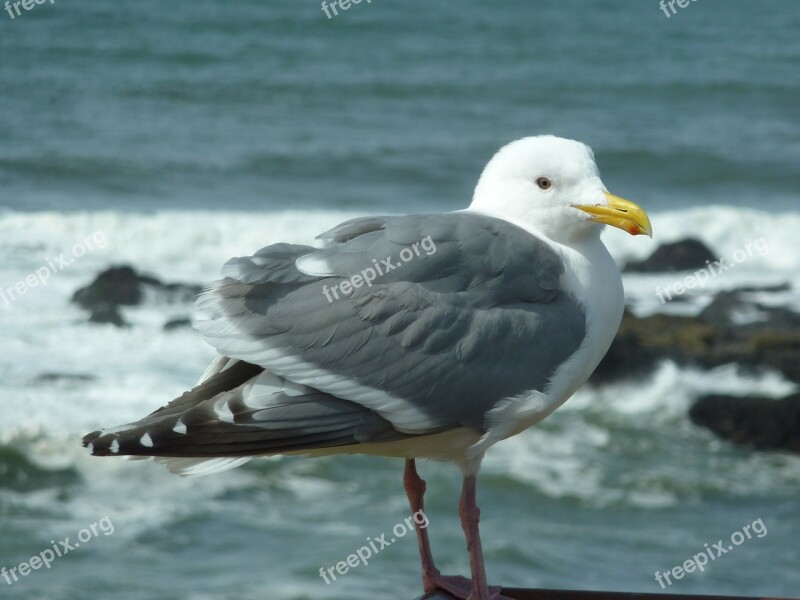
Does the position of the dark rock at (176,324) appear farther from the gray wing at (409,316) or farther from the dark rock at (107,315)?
the gray wing at (409,316)

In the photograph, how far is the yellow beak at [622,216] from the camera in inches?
130

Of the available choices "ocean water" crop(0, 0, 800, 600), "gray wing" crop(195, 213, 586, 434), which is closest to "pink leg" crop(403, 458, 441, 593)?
"gray wing" crop(195, 213, 586, 434)

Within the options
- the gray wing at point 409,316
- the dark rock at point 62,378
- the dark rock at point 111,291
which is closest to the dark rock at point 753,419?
the dark rock at point 62,378

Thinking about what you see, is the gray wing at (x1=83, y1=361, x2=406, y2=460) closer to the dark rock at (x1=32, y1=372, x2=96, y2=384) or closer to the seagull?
the seagull

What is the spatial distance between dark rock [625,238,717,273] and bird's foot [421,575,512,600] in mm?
10476

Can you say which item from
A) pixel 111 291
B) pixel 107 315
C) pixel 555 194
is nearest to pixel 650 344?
pixel 107 315

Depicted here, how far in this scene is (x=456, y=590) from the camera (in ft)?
11.8

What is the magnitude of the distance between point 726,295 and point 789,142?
28.6 feet

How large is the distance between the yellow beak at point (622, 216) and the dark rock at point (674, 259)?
10.7 metres

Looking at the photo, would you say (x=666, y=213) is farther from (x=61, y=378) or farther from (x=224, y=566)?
(x=224, y=566)

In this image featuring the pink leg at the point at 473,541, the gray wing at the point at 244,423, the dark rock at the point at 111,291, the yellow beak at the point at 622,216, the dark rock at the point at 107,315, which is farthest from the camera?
the dark rock at the point at 111,291

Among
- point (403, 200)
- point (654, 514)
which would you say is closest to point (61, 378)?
point (654, 514)

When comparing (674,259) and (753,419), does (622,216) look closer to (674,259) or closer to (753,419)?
(753,419)

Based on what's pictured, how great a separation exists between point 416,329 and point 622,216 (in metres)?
0.61
